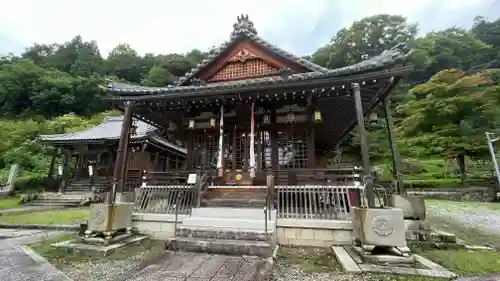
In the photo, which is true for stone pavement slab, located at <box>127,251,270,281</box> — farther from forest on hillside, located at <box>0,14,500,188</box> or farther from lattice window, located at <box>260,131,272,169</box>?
forest on hillside, located at <box>0,14,500,188</box>

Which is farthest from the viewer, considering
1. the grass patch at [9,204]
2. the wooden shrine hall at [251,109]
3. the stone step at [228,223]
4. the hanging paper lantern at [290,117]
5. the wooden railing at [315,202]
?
the grass patch at [9,204]

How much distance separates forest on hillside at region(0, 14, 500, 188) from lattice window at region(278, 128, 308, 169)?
2.90m

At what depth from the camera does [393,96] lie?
32.3 m

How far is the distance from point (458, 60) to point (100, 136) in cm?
4709

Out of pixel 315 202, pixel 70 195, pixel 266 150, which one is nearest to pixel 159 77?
pixel 70 195

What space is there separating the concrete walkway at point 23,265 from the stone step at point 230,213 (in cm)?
346

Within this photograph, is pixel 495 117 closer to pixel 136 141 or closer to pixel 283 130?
pixel 283 130

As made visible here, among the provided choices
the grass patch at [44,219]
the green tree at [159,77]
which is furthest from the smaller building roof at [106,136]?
the green tree at [159,77]

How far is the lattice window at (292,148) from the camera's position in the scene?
10.4m

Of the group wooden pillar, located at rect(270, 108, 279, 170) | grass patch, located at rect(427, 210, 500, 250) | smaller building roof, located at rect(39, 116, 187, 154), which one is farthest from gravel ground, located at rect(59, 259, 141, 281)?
smaller building roof, located at rect(39, 116, 187, 154)

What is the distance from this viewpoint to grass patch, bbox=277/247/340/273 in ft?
16.0

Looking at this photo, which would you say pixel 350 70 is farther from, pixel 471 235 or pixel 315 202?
pixel 471 235

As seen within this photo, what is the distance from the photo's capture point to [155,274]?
444cm

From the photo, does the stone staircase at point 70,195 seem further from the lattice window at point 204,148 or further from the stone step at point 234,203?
the stone step at point 234,203
